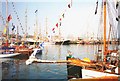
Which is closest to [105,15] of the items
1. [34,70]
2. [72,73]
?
[72,73]

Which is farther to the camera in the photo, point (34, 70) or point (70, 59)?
point (34, 70)

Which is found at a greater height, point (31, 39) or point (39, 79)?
point (31, 39)

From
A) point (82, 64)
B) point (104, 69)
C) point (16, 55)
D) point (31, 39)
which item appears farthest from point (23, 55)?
point (31, 39)

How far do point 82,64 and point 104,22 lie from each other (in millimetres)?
1371

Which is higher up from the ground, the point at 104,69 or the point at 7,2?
the point at 7,2

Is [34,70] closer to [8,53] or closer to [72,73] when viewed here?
[72,73]

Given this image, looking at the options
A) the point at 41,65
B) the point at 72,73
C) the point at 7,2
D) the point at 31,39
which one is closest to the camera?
the point at 72,73

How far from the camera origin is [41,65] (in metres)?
10.0

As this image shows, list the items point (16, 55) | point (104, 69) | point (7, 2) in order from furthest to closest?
point (16, 55), point (7, 2), point (104, 69)

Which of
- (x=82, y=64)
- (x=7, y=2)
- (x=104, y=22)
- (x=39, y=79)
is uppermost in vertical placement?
(x=7, y=2)

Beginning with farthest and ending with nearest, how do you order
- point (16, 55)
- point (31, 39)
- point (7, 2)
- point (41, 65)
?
point (31, 39) → point (16, 55) → point (7, 2) → point (41, 65)

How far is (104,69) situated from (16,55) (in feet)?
26.6

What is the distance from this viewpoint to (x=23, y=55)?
1405 centimetres

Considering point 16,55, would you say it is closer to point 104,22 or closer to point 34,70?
point 34,70
